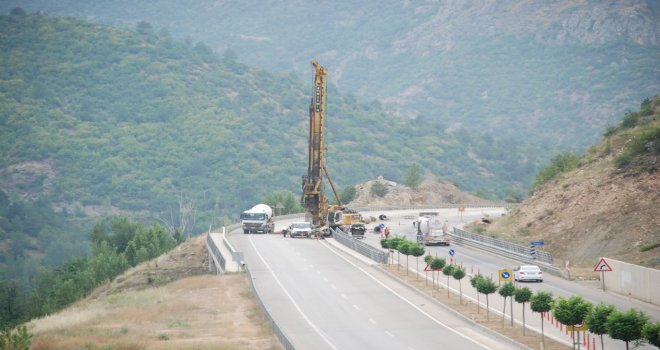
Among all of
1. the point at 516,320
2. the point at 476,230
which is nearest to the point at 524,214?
the point at 476,230

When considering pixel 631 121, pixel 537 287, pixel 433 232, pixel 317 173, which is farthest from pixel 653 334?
pixel 631 121

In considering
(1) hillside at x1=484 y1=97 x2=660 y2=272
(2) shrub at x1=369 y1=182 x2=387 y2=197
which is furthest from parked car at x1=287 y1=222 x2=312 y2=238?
(2) shrub at x1=369 y1=182 x2=387 y2=197

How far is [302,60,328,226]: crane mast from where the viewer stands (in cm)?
10675

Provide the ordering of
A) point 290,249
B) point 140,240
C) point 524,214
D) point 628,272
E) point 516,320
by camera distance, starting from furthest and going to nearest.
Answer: point 140,240, point 524,214, point 290,249, point 628,272, point 516,320

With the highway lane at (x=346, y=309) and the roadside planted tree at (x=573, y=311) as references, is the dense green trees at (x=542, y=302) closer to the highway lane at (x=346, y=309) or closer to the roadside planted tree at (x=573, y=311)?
the highway lane at (x=346, y=309)

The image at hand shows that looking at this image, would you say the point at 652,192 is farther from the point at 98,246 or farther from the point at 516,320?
the point at 98,246

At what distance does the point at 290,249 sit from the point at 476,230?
25599 mm

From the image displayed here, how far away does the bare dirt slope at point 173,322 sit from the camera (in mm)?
50625

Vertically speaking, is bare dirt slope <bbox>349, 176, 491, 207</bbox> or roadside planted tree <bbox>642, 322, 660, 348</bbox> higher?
bare dirt slope <bbox>349, 176, 491, 207</bbox>

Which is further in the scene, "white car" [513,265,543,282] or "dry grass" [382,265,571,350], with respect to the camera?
"white car" [513,265,543,282]

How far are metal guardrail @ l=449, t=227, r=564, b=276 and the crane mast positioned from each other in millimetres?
12258

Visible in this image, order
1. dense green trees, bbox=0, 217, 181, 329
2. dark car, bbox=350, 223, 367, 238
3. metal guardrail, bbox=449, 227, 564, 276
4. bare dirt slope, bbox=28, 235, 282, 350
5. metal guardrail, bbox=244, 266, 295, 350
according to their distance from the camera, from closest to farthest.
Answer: metal guardrail, bbox=244, 266, 295, 350 → bare dirt slope, bbox=28, 235, 282, 350 → metal guardrail, bbox=449, 227, 564, 276 → dark car, bbox=350, 223, 367, 238 → dense green trees, bbox=0, 217, 181, 329

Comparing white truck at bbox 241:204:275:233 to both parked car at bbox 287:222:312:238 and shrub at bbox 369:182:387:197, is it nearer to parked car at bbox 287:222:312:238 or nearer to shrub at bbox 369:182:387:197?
parked car at bbox 287:222:312:238

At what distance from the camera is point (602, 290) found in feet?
216
